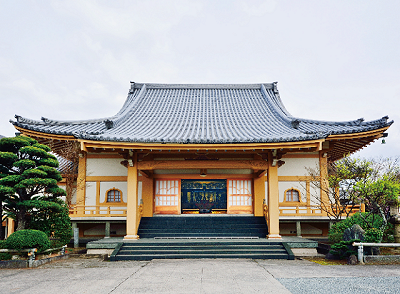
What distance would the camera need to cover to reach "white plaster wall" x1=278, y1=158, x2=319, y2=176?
1500 centimetres

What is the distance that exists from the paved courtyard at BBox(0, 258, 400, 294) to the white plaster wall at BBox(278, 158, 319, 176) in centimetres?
562

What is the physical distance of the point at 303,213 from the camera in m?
14.5

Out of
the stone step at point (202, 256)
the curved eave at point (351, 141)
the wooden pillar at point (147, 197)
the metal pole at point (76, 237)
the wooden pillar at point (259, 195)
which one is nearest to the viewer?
the stone step at point (202, 256)

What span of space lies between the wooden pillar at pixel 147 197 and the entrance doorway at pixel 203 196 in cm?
160

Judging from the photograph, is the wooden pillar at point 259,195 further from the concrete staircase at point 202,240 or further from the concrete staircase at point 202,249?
the concrete staircase at point 202,249

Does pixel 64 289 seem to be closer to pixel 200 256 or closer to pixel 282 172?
pixel 200 256

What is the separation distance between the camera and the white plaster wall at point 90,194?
14.8 m

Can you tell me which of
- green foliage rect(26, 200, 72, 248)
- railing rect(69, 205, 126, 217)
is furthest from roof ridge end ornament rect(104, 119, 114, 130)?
green foliage rect(26, 200, 72, 248)

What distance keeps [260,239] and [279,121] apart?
257 inches

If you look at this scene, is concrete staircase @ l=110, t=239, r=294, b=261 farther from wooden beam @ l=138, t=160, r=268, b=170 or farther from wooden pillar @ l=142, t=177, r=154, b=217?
wooden pillar @ l=142, t=177, r=154, b=217

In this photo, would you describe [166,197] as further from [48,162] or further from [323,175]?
[323,175]

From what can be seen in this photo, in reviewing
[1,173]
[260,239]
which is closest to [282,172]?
[260,239]

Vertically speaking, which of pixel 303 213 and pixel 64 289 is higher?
pixel 303 213

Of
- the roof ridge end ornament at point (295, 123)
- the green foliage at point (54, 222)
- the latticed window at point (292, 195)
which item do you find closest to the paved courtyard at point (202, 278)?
the green foliage at point (54, 222)
